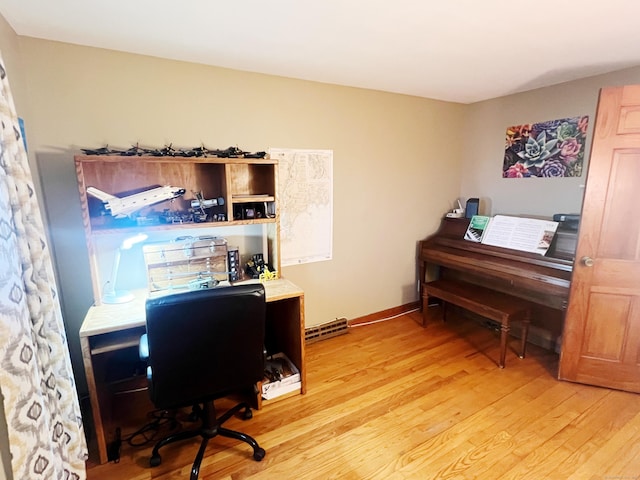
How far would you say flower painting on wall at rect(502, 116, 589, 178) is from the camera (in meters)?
2.61

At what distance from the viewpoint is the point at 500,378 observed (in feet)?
7.86

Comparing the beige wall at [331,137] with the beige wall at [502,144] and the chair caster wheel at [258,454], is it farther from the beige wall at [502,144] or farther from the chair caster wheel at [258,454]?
the chair caster wheel at [258,454]

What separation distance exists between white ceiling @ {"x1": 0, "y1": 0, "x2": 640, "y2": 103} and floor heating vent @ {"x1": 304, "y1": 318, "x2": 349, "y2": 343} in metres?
2.10

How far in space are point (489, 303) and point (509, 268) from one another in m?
0.32

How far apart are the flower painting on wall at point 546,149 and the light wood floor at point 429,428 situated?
1589mm

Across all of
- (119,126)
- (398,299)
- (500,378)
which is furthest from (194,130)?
(500,378)

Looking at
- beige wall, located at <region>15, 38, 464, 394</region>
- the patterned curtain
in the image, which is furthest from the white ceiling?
the patterned curtain

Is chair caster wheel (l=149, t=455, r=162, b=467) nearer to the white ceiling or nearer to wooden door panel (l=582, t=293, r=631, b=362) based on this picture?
the white ceiling

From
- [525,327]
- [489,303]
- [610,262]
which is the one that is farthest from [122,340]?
[610,262]

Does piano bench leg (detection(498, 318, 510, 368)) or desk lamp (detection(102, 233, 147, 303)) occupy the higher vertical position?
desk lamp (detection(102, 233, 147, 303))

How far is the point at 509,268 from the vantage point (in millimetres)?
2598

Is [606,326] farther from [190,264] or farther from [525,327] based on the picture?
[190,264]

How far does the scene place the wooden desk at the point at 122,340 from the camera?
1648 millimetres

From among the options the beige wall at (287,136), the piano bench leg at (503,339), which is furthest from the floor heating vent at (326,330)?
the piano bench leg at (503,339)
